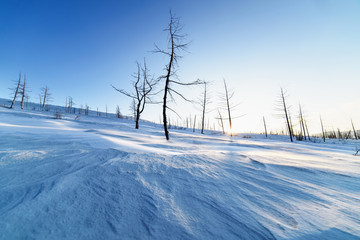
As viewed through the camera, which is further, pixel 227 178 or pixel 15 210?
pixel 227 178

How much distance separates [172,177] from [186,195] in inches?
10.9

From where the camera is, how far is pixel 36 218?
707 mm

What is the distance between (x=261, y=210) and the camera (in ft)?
3.12

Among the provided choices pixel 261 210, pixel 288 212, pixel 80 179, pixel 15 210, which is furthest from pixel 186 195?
pixel 15 210

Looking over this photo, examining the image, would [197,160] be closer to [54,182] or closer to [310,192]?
[310,192]

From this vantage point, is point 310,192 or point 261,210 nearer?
point 261,210

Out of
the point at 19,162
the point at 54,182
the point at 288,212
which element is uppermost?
the point at 19,162

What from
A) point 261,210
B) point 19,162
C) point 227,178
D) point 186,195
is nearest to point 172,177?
point 186,195

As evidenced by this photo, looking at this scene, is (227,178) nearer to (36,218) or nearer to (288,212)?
(288,212)

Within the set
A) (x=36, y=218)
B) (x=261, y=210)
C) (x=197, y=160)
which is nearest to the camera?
(x=36, y=218)

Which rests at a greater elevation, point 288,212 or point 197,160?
point 197,160

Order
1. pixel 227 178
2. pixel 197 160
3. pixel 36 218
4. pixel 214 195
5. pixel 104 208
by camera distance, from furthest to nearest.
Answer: pixel 197 160 < pixel 227 178 < pixel 214 195 < pixel 104 208 < pixel 36 218

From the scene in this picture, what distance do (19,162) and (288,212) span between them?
2.41m

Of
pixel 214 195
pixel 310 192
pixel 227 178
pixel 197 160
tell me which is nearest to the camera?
pixel 214 195
